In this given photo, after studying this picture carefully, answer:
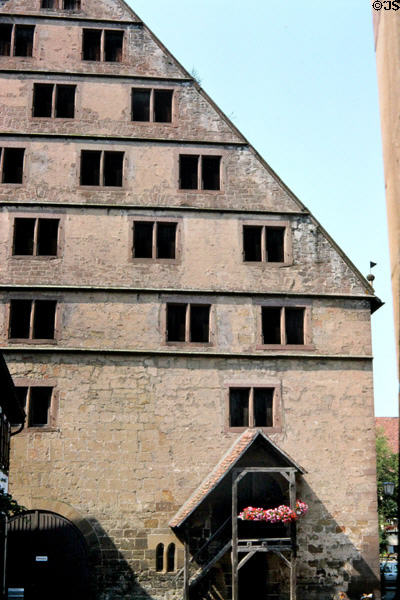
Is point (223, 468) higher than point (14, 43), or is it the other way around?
point (14, 43)

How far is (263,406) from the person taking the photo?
19.1 m

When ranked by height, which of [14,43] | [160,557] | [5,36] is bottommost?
[160,557]

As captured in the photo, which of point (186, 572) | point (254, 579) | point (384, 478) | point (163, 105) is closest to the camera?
point (186, 572)

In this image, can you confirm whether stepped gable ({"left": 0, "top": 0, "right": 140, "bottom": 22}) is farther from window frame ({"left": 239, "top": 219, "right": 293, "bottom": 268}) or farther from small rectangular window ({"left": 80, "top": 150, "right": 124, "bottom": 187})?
window frame ({"left": 239, "top": 219, "right": 293, "bottom": 268})

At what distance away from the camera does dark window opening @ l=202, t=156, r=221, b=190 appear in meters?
20.3

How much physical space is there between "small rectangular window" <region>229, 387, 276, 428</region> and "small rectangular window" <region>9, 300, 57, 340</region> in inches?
174

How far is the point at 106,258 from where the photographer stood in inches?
767

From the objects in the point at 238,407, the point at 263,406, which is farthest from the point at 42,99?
the point at 263,406

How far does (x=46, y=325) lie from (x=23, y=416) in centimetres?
255

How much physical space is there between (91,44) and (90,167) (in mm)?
3395

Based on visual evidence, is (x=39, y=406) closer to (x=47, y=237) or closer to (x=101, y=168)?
(x=47, y=237)

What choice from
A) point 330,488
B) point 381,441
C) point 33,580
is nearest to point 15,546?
point 33,580

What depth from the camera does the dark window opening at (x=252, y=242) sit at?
1994 cm

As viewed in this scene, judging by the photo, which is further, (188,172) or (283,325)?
(188,172)
